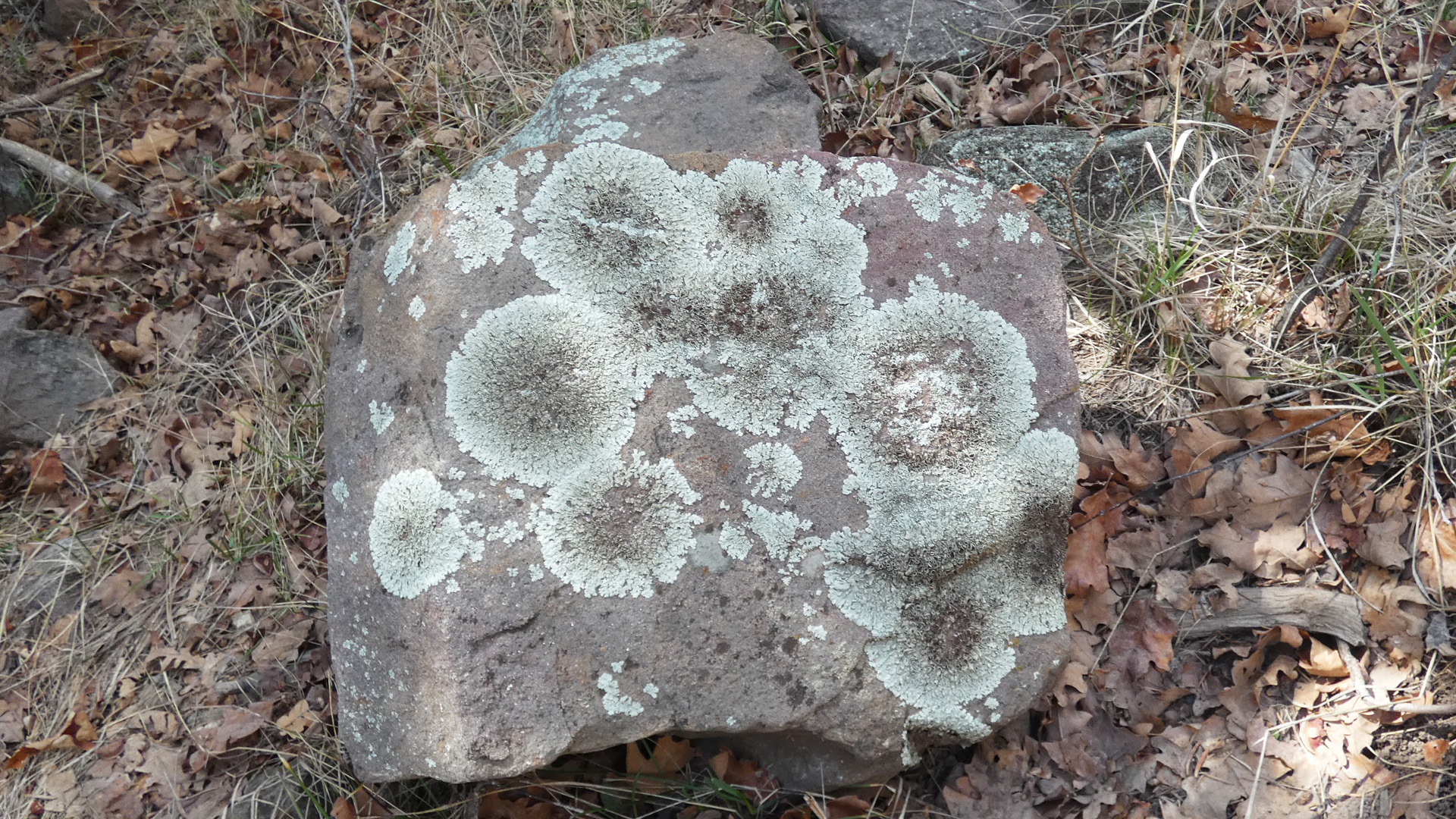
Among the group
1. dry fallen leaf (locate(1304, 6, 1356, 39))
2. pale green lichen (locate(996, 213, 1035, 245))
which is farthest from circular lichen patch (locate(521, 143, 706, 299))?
dry fallen leaf (locate(1304, 6, 1356, 39))

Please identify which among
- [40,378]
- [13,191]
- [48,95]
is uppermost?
[48,95]

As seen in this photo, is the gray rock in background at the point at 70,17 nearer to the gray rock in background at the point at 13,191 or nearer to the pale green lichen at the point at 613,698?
the gray rock in background at the point at 13,191

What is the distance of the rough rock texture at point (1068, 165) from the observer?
3.13 m

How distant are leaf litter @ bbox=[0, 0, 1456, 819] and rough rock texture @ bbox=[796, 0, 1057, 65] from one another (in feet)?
0.28

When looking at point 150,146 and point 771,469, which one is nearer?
point 771,469

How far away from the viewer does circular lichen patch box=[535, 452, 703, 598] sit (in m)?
2.02

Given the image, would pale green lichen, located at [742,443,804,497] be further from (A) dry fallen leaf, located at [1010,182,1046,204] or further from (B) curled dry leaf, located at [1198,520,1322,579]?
(A) dry fallen leaf, located at [1010,182,1046,204]

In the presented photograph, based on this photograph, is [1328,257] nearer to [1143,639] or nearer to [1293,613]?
[1293,613]

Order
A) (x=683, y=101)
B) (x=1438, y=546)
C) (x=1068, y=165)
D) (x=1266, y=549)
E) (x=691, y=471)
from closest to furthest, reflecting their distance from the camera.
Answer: (x=691, y=471)
(x=1438, y=546)
(x=1266, y=549)
(x=683, y=101)
(x=1068, y=165)

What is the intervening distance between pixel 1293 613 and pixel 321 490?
3035mm

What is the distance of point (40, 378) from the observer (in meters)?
3.40

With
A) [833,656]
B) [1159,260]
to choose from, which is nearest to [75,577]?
[833,656]

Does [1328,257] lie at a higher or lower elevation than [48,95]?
higher

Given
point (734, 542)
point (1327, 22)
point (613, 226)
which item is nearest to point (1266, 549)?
point (734, 542)
